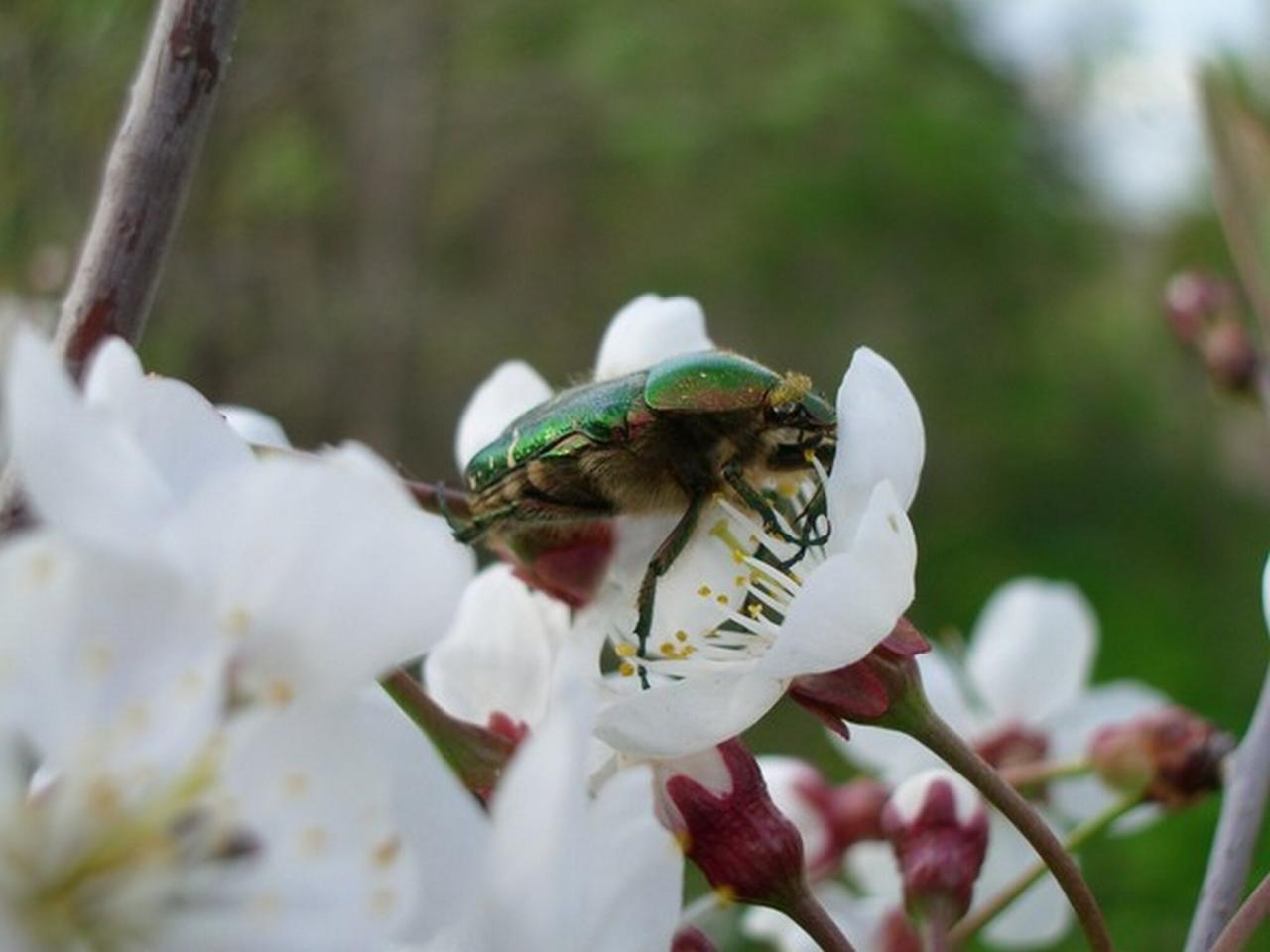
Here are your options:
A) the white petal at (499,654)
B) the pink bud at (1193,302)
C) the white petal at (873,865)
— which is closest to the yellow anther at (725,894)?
the white petal at (499,654)

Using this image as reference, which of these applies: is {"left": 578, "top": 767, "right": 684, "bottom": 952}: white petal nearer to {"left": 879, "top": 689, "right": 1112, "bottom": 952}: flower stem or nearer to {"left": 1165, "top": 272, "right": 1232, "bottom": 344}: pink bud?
{"left": 879, "top": 689, "right": 1112, "bottom": 952}: flower stem

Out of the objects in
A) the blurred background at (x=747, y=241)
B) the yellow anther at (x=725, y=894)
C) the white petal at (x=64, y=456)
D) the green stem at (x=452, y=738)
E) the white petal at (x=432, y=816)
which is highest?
the white petal at (x=64, y=456)

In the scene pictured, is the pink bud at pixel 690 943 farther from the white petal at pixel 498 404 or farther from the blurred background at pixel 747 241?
the blurred background at pixel 747 241

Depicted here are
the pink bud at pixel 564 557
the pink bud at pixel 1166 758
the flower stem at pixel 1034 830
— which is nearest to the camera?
the flower stem at pixel 1034 830

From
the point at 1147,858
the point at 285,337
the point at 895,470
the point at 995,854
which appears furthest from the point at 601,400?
the point at 285,337

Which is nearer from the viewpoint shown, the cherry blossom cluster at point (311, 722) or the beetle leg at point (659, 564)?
the cherry blossom cluster at point (311, 722)

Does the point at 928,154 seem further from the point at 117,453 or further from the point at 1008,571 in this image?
the point at 117,453

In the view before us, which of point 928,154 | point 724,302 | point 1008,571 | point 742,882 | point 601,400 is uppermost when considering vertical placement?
point 601,400

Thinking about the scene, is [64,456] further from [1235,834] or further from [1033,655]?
[1033,655]
